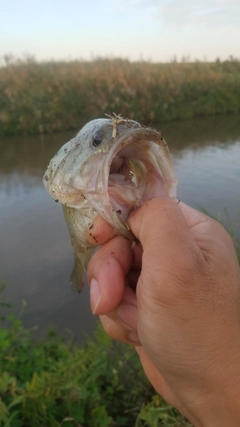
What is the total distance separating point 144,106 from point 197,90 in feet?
11.7

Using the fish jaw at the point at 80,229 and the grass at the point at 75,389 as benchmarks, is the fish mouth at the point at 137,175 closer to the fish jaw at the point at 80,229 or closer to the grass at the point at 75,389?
the fish jaw at the point at 80,229

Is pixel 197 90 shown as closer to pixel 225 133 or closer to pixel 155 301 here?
pixel 225 133

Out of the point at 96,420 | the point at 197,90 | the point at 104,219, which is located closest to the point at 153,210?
the point at 104,219

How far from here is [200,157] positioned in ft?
33.3

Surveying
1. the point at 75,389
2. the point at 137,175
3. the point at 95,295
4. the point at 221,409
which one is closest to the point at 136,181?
the point at 137,175

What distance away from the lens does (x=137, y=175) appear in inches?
69.1

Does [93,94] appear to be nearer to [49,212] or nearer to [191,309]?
[49,212]

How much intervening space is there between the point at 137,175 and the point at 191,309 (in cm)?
65

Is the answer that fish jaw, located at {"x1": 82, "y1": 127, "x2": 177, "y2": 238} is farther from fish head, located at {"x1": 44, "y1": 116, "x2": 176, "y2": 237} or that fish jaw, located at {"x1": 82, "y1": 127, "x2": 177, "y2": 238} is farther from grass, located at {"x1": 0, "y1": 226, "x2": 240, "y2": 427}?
grass, located at {"x1": 0, "y1": 226, "x2": 240, "y2": 427}

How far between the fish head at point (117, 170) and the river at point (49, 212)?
2.22 m

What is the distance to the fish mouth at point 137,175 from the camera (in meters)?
1.53

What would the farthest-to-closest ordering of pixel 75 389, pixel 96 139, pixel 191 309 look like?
pixel 75 389 → pixel 96 139 → pixel 191 309

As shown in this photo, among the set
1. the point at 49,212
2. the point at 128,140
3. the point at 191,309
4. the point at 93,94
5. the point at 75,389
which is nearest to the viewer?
the point at 191,309

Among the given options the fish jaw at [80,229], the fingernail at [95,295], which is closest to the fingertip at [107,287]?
the fingernail at [95,295]
